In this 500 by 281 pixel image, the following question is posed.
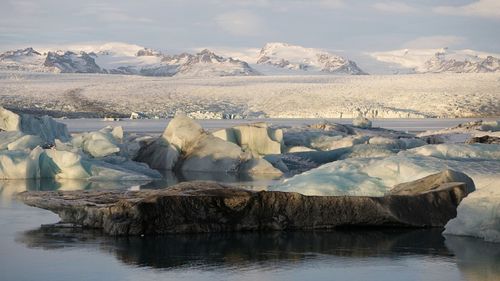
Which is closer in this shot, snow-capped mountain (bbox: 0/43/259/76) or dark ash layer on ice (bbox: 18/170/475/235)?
dark ash layer on ice (bbox: 18/170/475/235)

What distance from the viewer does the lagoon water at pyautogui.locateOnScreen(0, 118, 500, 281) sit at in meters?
4.57

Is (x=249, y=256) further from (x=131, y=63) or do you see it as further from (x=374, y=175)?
(x=131, y=63)

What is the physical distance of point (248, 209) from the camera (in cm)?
611

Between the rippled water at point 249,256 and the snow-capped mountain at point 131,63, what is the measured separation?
357 feet

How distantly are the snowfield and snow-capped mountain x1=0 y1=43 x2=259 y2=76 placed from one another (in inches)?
2529

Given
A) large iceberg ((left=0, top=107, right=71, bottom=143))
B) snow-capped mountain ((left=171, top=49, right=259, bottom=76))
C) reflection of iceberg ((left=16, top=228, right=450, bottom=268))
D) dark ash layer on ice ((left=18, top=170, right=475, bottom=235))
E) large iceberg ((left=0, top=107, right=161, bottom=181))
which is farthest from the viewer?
snow-capped mountain ((left=171, top=49, right=259, bottom=76))

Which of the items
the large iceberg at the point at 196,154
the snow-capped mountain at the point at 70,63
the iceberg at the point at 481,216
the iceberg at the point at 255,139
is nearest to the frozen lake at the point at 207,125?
the iceberg at the point at 255,139

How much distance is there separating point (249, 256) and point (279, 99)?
4286cm

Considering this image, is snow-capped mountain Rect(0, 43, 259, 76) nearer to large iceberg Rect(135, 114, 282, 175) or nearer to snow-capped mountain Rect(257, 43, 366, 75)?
snow-capped mountain Rect(257, 43, 366, 75)

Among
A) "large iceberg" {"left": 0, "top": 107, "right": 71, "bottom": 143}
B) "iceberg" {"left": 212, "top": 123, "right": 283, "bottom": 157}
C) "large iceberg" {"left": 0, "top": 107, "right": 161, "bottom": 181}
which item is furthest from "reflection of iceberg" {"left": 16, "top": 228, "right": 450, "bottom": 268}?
"large iceberg" {"left": 0, "top": 107, "right": 71, "bottom": 143}

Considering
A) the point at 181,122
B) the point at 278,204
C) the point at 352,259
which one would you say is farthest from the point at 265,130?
the point at 352,259

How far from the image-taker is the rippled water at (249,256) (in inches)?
180

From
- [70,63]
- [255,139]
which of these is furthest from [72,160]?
[70,63]

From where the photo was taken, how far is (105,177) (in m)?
11.7
